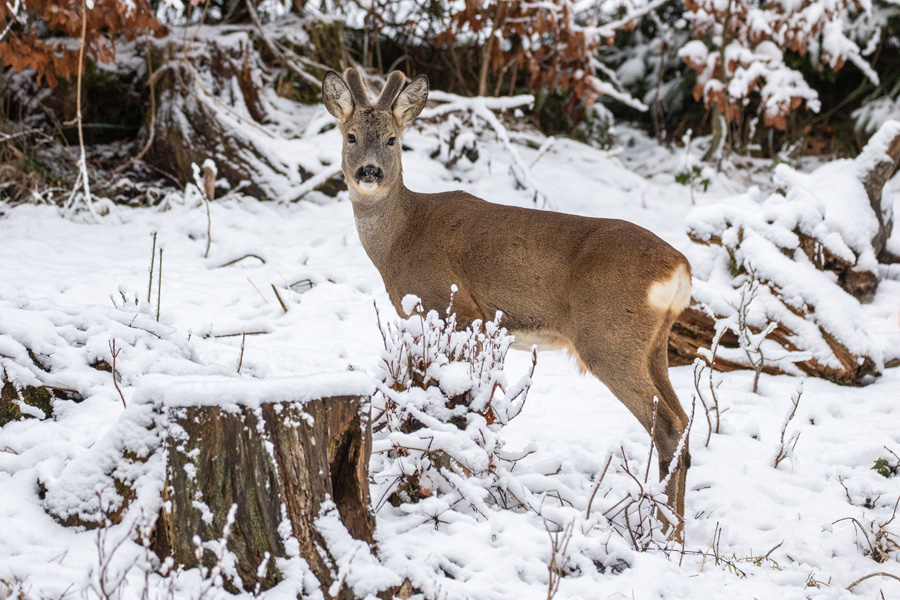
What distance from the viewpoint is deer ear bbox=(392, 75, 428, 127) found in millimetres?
4609

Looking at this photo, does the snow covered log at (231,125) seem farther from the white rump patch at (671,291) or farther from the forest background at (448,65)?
the white rump patch at (671,291)

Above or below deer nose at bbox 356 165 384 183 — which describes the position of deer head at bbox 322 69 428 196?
above

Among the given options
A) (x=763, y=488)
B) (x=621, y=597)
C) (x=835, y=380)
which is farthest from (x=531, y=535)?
(x=835, y=380)

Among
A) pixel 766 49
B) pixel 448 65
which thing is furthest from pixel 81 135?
pixel 766 49

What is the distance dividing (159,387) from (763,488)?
3.00 meters

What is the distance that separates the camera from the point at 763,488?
3.95 m

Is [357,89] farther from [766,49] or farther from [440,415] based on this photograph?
[766,49]

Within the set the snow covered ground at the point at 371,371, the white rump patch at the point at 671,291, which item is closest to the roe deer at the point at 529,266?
the white rump patch at the point at 671,291

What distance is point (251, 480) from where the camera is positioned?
232 cm

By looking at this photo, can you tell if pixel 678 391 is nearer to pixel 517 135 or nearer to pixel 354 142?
pixel 354 142

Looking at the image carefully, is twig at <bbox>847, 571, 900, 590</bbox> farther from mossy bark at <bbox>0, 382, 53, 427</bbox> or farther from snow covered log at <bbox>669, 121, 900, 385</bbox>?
mossy bark at <bbox>0, 382, 53, 427</bbox>

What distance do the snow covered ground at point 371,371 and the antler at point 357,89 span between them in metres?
1.54

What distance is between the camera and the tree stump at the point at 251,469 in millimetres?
2277

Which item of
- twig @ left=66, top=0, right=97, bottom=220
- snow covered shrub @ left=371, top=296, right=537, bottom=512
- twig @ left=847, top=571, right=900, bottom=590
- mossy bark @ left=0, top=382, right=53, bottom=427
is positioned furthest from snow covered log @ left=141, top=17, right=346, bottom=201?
twig @ left=847, top=571, right=900, bottom=590
